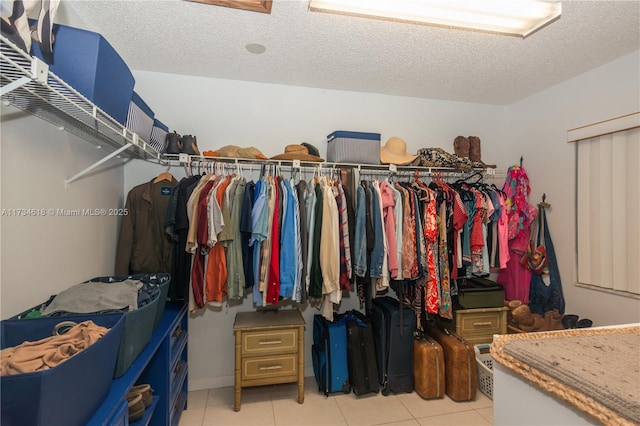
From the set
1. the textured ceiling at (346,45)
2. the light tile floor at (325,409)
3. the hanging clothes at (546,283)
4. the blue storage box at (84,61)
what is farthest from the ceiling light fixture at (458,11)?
the light tile floor at (325,409)

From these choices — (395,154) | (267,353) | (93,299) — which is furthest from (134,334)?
(395,154)

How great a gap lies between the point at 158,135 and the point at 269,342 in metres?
1.71

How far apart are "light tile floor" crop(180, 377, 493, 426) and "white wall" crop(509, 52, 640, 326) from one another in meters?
1.16

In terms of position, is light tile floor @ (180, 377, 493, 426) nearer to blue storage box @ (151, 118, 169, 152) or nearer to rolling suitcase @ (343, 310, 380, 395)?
rolling suitcase @ (343, 310, 380, 395)

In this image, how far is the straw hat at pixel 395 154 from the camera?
100 inches

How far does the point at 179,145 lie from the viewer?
225 centimetres

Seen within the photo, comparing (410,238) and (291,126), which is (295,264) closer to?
(410,238)

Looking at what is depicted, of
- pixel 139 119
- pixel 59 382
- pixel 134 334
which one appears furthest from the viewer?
pixel 139 119

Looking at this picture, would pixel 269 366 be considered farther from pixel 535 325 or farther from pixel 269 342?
pixel 535 325

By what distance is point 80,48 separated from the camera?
115 cm

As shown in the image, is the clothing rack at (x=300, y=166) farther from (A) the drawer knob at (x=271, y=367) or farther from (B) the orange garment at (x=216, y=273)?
(A) the drawer knob at (x=271, y=367)

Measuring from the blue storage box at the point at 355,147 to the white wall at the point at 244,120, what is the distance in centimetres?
31

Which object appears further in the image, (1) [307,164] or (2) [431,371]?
(1) [307,164]

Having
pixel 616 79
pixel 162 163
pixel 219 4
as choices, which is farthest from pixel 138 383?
pixel 616 79
